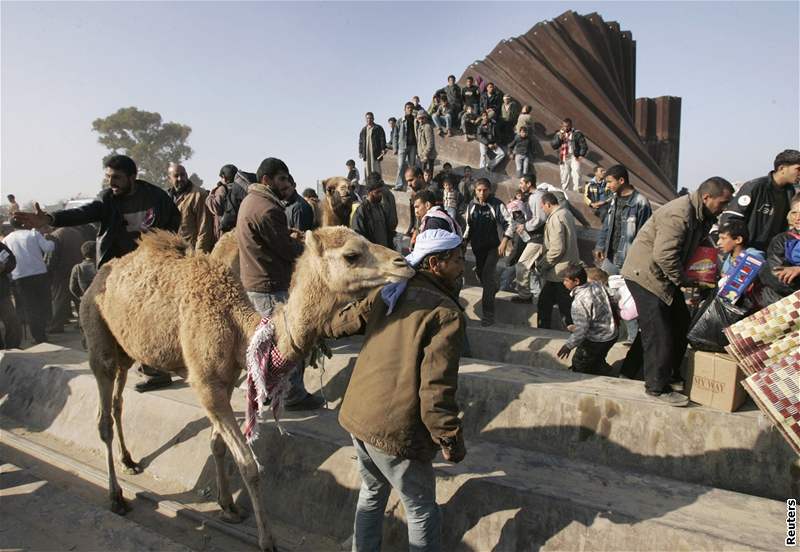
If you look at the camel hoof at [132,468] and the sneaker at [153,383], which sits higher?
the sneaker at [153,383]

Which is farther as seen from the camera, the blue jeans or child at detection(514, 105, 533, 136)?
child at detection(514, 105, 533, 136)

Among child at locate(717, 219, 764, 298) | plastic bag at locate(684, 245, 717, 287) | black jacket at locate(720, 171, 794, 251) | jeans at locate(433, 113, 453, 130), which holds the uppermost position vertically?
jeans at locate(433, 113, 453, 130)

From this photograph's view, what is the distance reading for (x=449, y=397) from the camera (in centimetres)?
245

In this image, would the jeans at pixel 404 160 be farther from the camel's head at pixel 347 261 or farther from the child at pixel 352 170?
the camel's head at pixel 347 261

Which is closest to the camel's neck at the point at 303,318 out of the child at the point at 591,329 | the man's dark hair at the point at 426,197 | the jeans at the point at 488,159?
the man's dark hair at the point at 426,197

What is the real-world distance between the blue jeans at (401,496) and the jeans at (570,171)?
11584 mm

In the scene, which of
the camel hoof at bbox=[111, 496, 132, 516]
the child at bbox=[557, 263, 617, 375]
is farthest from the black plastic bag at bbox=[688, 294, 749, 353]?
the camel hoof at bbox=[111, 496, 132, 516]

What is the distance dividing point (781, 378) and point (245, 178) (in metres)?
5.57

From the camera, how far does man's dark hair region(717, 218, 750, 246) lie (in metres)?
4.49

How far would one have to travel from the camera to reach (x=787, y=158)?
4660 millimetres

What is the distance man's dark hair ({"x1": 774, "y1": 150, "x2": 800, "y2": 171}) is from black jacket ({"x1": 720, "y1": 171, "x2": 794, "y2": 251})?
132mm

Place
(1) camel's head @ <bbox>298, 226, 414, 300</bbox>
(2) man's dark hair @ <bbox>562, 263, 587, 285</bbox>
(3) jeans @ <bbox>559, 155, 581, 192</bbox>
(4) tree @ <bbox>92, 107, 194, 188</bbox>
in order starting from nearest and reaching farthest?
(1) camel's head @ <bbox>298, 226, 414, 300</bbox>, (2) man's dark hair @ <bbox>562, 263, 587, 285</bbox>, (3) jeans @ <bbox>559, 155, 581, 192</bbox>, (4) tree @ <bbox>92, 107, 194, 188</bbox>

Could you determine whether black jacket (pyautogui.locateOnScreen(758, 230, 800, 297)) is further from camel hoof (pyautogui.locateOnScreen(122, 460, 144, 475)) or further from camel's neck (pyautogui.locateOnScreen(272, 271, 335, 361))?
camel hoof (pyautogui.locateOnScreen(122, 460, 144, 475))

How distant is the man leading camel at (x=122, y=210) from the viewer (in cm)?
461
